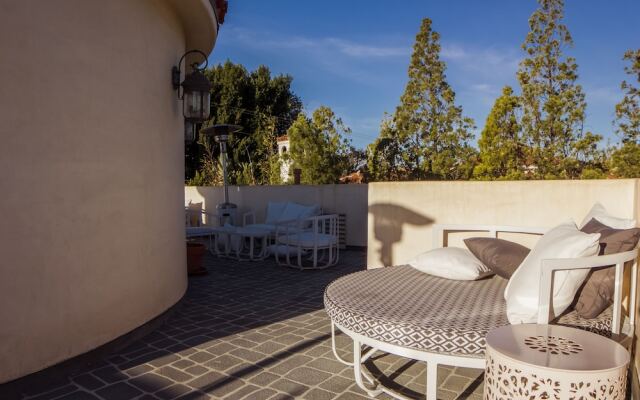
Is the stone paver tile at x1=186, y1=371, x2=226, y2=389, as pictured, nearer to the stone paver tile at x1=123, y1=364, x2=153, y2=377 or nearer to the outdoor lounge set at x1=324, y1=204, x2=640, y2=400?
the stone paver tile at x1=123, y1=364, x2=153, y2=377

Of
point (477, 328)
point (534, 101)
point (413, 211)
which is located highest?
point (534, 101)

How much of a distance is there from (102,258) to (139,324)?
69 cm

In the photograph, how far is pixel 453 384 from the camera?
2.46m

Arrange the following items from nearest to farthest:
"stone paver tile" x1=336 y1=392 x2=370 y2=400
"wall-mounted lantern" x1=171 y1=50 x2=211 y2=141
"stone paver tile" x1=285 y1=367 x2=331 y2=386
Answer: "stone paver tile" x1=336 y1=392 x2=370 y2=400 → "stone paver tile" x1=285 y1=367 x2=331 y2=386 → "wall-mounted lantern" x1=171 y1=50 x2=211 y2=141

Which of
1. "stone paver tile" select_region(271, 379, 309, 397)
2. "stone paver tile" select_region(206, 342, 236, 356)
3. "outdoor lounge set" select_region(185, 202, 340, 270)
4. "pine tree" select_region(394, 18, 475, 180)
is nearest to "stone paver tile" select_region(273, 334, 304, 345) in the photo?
"stone paver tile" select_region(206, 342, 236, 356)

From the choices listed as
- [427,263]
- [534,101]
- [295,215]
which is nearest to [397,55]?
[534,101]

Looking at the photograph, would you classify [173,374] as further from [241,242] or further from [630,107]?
[630,107]

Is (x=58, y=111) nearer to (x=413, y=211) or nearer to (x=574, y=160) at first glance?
(x=413, y=211)

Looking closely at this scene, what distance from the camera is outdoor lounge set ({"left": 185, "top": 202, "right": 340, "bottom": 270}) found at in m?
6.20

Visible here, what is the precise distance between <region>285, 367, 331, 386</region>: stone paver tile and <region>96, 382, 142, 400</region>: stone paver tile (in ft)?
2.88

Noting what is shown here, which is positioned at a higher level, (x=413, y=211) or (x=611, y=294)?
(x=413, y=211)

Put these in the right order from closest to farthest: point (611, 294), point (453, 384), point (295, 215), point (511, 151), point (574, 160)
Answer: point (611, 294) < point (453, 384) < point (295, 215) < point (574, 160) < point (511, 151)

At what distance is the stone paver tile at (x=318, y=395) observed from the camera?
2311 mm

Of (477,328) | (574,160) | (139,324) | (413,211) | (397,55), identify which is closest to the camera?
(477,328)
